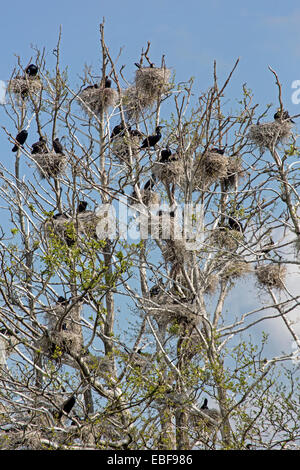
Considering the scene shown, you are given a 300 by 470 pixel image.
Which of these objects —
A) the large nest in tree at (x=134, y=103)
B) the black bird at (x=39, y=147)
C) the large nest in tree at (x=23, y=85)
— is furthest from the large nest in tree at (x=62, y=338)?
the large nest in tree at (x=23, y=85)

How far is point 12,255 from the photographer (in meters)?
12.2

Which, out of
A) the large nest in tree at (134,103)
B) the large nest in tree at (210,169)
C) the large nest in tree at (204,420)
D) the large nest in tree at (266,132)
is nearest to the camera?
the large nest in tree at (204,420)

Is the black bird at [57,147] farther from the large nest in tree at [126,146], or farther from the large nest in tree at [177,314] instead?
the large nest in tree at [177,314]

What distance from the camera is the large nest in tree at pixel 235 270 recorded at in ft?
49.0

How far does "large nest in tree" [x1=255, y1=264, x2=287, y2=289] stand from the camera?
1508 cm

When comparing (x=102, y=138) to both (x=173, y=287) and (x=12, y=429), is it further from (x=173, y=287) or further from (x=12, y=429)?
(x=12, y=429)

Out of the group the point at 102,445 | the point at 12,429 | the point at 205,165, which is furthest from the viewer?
the point at 205,165

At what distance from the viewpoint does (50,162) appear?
584 inches

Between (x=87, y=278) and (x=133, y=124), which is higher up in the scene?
(x=133, y=124)

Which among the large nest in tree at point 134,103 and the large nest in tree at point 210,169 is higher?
the large nest in tree at point 134,103

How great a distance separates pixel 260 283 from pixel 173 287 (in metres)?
1.82

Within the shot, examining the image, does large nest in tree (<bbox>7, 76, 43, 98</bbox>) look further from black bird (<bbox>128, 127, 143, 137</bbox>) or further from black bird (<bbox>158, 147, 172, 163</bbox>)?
black bird (<bbox>158, 147, 172, 163</bbox>)

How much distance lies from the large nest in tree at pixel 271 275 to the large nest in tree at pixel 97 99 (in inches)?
191

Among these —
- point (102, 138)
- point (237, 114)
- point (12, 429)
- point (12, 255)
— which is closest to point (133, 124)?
point (102, 138)
